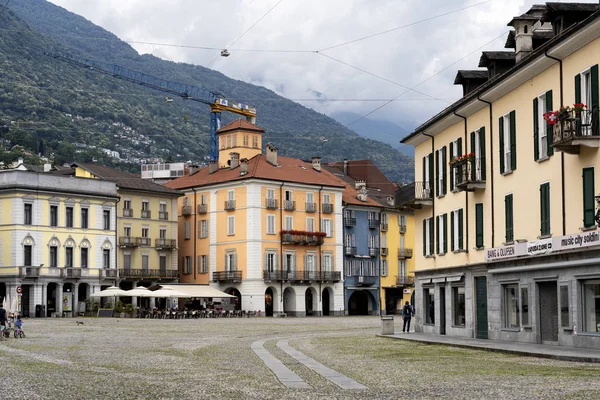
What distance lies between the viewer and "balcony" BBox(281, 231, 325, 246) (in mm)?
101812

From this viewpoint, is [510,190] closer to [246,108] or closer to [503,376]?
[503,376]

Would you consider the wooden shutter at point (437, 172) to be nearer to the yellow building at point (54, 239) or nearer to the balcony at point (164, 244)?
the yellow building at point (54, 239)

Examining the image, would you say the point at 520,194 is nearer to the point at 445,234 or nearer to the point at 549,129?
the point at 549,129

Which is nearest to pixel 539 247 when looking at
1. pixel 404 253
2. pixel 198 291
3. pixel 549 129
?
pixel 549 129

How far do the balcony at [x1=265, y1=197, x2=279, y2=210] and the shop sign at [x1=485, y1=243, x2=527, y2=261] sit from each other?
199ft

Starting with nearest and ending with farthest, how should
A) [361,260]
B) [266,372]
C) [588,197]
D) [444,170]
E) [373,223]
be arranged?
[266,372], [588,197], [444,170], [361,260], [373,223]

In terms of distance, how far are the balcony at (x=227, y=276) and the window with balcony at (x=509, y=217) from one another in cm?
6178

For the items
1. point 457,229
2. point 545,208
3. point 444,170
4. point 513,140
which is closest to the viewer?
point 545,208

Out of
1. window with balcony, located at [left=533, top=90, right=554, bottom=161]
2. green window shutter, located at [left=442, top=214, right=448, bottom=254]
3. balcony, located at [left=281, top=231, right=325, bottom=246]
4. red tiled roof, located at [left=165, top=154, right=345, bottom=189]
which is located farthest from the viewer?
balcony, located at [left=281, top=231, right=325, bottom=246]

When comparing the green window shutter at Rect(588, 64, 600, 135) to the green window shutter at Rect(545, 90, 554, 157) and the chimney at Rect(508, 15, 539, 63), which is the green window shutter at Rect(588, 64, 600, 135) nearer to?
the green window shutter at Rect(545, 90, 554, 157)

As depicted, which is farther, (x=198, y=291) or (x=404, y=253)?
(x=404, y=253)

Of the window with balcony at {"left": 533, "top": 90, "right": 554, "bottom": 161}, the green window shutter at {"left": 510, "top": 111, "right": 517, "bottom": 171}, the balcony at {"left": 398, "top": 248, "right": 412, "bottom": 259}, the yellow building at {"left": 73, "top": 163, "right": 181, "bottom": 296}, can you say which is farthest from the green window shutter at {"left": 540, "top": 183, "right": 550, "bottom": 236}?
the balcony at {"left": 398, "top": 248, "right": 412, "bottom": 259}

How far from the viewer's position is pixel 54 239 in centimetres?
9206

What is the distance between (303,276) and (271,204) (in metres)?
7.74
